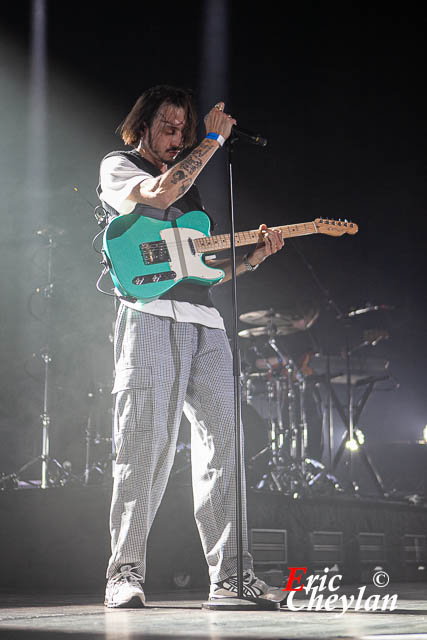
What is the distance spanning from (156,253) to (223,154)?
10.5ft

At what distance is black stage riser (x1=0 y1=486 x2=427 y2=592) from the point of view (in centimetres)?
313

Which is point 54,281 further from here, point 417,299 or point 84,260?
point 417,299

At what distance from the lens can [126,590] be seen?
201 cm

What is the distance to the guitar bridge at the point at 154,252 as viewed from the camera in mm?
2238

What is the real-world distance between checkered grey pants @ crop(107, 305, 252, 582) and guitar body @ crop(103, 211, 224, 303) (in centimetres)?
10

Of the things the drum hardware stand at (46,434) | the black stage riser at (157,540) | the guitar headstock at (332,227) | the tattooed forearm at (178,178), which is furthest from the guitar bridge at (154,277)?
the drum hardware stand at (46,434)

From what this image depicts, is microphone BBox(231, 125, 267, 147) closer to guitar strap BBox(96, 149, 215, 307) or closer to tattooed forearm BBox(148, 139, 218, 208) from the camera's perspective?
tattooed forearm BBox(148, 139, 218, 208)

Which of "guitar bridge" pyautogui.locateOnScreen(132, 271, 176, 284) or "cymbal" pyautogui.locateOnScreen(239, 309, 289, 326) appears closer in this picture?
"guitar bridge" pyautogui.locateOnScreen(132, 271, 176, 284)

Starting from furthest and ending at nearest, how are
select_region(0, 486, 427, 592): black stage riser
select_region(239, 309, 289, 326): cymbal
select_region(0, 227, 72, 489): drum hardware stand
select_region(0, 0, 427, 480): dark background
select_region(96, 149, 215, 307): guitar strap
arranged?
1. select_region(239, 309, 289, 326): cymbal
2. select_region(0, 0, 427, 480): dark background
3. select_region(0, 227, 72, 489): drum hardware stand
4. select_region(0, 486, 427, 592): black stage riser
5. select_region(96, 149, 215, 307): guitar strap

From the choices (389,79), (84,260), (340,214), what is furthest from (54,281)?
(389,79)

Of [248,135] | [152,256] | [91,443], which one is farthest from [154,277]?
[91,443]

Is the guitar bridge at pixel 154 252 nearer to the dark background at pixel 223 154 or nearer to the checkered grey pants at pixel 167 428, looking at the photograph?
the checkered grey pants at pixel 167 428

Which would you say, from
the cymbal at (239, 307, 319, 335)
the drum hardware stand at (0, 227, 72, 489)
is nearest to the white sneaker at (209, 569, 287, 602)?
the drum hardware stand at (0, 227, 72, 489)

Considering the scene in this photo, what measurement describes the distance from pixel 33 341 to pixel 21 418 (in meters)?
0.63
